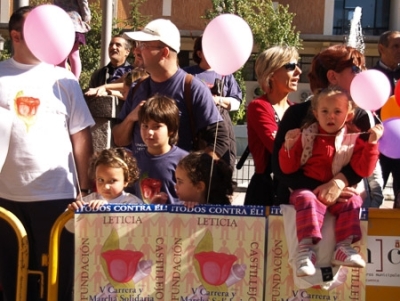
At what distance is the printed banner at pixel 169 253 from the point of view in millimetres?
4141

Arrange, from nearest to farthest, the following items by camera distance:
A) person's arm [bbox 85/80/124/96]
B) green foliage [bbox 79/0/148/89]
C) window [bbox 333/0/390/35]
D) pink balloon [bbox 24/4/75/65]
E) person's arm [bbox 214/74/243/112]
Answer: pink balloon [bbox 24/4/75/65] < person's arm [bbox 214/74/243/112] < person's arm [bbox 85/80/124/96] < green foliage [bbox 79/0/148/89] < window [bbox 333/0/390/35]

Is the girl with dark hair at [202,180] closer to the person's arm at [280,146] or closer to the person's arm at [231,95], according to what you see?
the person's arm at [280,146]

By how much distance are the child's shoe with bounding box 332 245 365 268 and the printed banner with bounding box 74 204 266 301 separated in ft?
1.38

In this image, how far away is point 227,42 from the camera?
4.48 m

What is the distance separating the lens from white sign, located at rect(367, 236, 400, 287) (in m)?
4.14

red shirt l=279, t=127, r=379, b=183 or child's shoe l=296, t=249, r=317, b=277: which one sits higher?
red shirt l=279, t=127, r=379, b=183

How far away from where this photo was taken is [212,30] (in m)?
4.51

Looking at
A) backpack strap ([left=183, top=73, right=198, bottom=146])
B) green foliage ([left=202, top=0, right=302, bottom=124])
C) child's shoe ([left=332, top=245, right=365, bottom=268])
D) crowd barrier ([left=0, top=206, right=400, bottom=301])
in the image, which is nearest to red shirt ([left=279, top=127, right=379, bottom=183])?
crowd barrier ([left=0, top=206, right=400, bottom=301])

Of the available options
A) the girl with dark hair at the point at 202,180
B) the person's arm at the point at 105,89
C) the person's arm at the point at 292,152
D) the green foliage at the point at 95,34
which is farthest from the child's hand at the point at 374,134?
the green foliage at the point at 95,34

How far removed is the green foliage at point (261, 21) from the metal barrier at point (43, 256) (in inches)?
985

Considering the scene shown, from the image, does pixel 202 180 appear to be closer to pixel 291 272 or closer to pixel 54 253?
pixel 291 272

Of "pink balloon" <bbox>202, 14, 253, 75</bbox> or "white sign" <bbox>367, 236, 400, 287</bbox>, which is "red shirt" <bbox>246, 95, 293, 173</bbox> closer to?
"pink balloon" <bbox>202, 14, 253, 75</bbox>

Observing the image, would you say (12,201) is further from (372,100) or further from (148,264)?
(372,100)

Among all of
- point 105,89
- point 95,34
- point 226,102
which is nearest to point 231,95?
point 226,102
